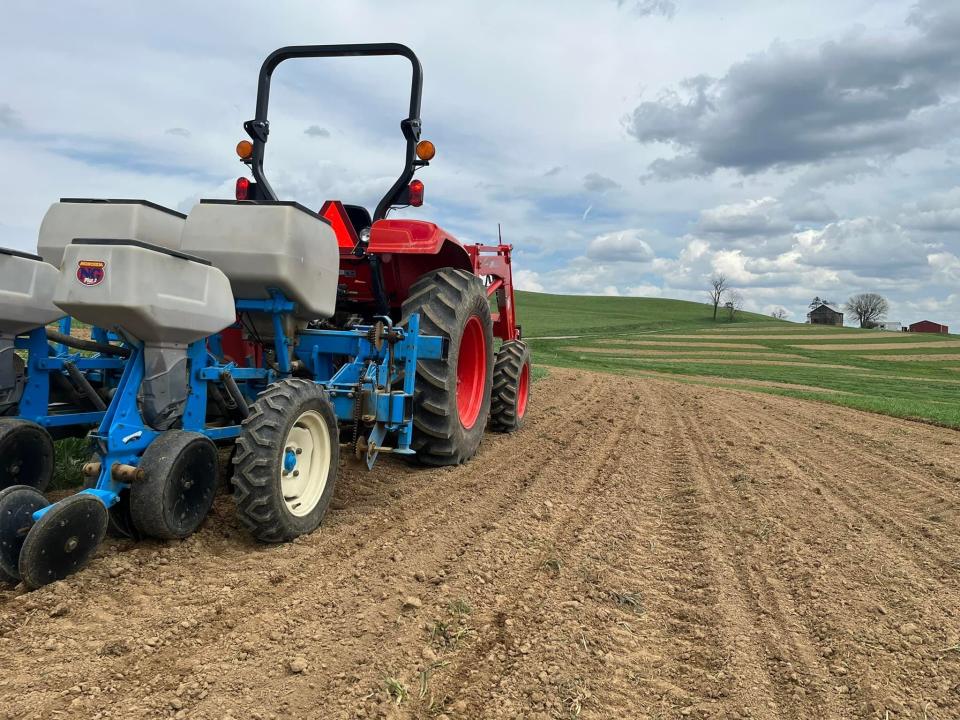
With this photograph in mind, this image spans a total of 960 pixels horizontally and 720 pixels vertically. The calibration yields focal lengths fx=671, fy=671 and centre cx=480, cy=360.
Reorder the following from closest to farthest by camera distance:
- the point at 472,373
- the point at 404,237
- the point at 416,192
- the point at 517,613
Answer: the point at 517,613 → the point at 404,237 → the point at 416,192 → the point at 472,373

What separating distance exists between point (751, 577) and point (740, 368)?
22902 millimetres

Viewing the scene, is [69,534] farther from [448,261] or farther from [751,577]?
[448,261]

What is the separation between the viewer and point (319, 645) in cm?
243

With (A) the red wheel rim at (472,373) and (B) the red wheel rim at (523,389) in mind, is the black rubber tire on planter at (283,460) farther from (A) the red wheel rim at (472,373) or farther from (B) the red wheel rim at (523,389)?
(B) the red wheel rim at (523,389)

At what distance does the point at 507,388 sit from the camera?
23.5ft

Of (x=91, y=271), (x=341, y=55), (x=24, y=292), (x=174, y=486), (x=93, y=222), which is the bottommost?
(x=174, y=486)

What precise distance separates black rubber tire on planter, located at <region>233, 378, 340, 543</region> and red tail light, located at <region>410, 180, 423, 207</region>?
196cm

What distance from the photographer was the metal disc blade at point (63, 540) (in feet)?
8.43

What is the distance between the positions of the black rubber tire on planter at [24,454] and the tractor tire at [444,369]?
7.21ft

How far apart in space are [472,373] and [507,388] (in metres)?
1.27

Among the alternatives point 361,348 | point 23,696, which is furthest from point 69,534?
point 361,348

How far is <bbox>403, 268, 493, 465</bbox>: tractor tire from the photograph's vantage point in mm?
4695

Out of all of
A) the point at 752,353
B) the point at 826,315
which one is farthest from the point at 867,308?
the point at 752,353

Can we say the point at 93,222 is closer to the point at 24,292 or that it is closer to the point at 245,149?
the point at 24,292
